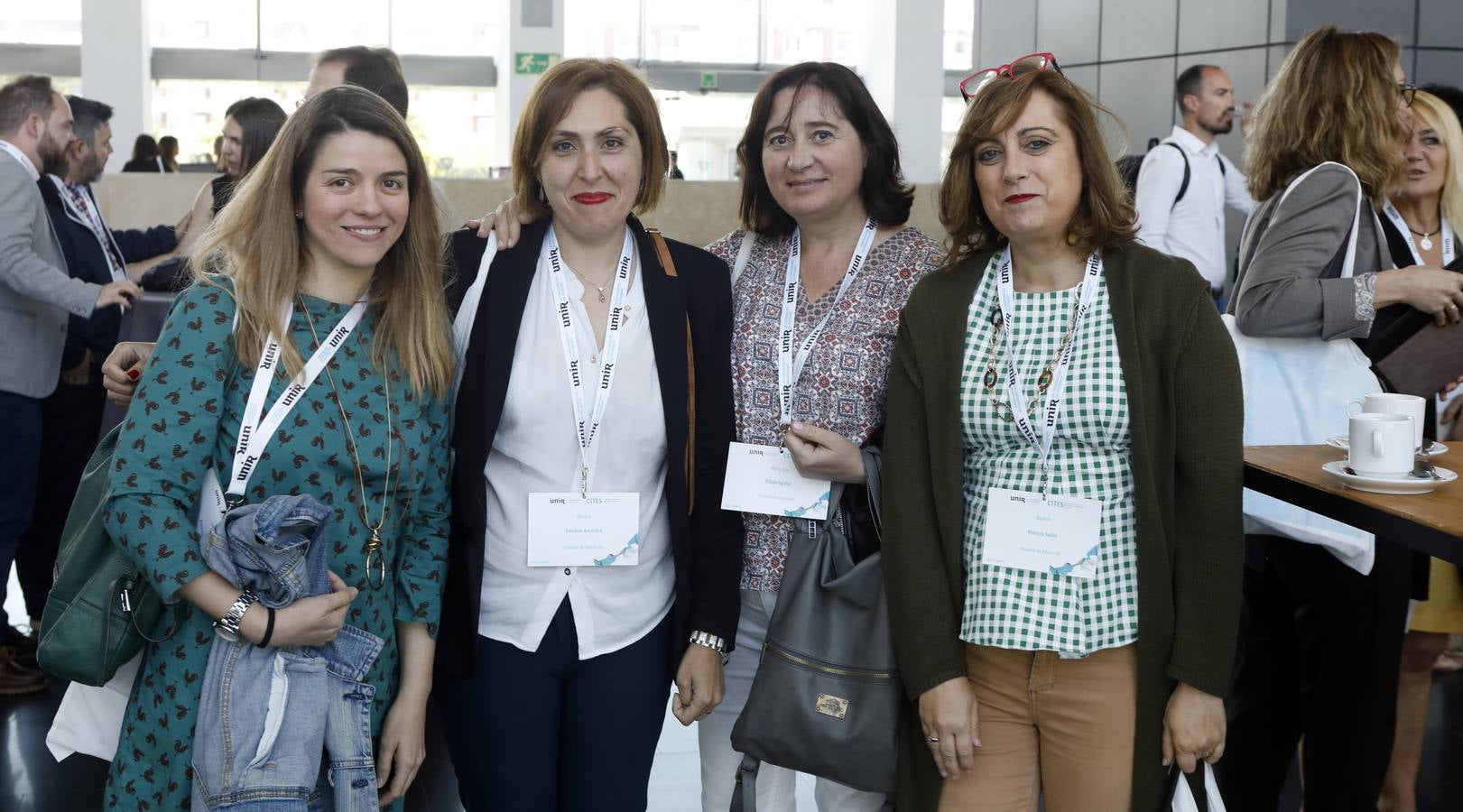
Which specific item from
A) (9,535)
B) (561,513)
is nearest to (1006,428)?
Answer: (561,513)

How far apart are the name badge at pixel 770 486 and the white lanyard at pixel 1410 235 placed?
147cm

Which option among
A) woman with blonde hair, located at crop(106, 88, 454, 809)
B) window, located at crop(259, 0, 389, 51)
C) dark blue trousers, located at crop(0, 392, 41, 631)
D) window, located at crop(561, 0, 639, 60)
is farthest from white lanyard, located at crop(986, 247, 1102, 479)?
window, located at crop(259, 0, 389, 51)

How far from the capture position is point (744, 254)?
2.27m

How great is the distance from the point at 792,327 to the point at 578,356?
0.40 meters

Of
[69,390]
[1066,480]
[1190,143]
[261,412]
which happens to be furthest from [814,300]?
[1190,143]

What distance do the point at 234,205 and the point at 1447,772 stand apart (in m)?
3.42

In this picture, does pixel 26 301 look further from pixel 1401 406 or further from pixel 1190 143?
pixel 1190 143

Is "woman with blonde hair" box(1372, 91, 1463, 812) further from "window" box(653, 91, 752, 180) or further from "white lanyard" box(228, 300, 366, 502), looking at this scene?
"window" box(653, 91, 752, 180)

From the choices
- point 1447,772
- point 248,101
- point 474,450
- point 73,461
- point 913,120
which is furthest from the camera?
point 913,120

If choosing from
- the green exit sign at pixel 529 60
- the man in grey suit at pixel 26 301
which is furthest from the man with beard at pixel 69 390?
the green exit sign at pixel 529 60

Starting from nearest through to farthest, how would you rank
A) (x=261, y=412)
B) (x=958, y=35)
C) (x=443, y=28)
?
1. (x=261, y=412)
2. (x=443, y=28)
3. (x=958, y=35)

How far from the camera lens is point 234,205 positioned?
1.79 meters

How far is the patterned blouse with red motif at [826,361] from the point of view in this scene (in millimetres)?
2037

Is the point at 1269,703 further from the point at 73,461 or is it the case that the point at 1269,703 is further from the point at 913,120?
the point at 913,120
